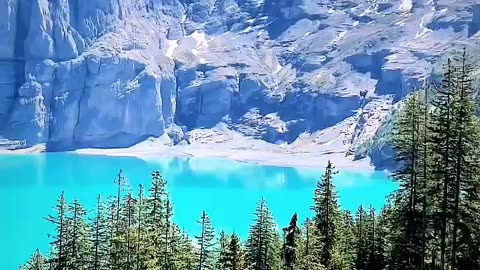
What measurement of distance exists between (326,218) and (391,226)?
4909mm

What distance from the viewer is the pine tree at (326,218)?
38.9 metres

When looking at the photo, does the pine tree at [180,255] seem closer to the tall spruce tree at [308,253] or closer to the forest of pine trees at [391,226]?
the forest of pine trees at [391,226]

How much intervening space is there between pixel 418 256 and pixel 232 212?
107 metres

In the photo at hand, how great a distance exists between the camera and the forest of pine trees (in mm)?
28188

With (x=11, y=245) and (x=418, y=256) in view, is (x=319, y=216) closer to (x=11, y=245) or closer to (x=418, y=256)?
(x=418, y=256)

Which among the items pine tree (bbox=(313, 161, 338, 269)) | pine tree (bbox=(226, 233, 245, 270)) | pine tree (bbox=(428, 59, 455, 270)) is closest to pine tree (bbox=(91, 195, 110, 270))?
pine tree (bbox=(226, 233, 245, 270))

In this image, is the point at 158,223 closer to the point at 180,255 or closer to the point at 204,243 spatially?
the point at 180,255

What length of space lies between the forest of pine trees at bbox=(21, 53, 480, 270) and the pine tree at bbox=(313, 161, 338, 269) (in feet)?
0.20

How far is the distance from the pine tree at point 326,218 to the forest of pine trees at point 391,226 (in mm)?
60

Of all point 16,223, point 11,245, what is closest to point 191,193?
point 16,223

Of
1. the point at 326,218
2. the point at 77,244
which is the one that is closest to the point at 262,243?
the point at 326,218

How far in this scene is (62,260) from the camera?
3812cm

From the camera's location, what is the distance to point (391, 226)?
3559 cm

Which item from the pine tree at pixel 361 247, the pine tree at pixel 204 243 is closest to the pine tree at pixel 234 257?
the pine tree at pixel 204 243
